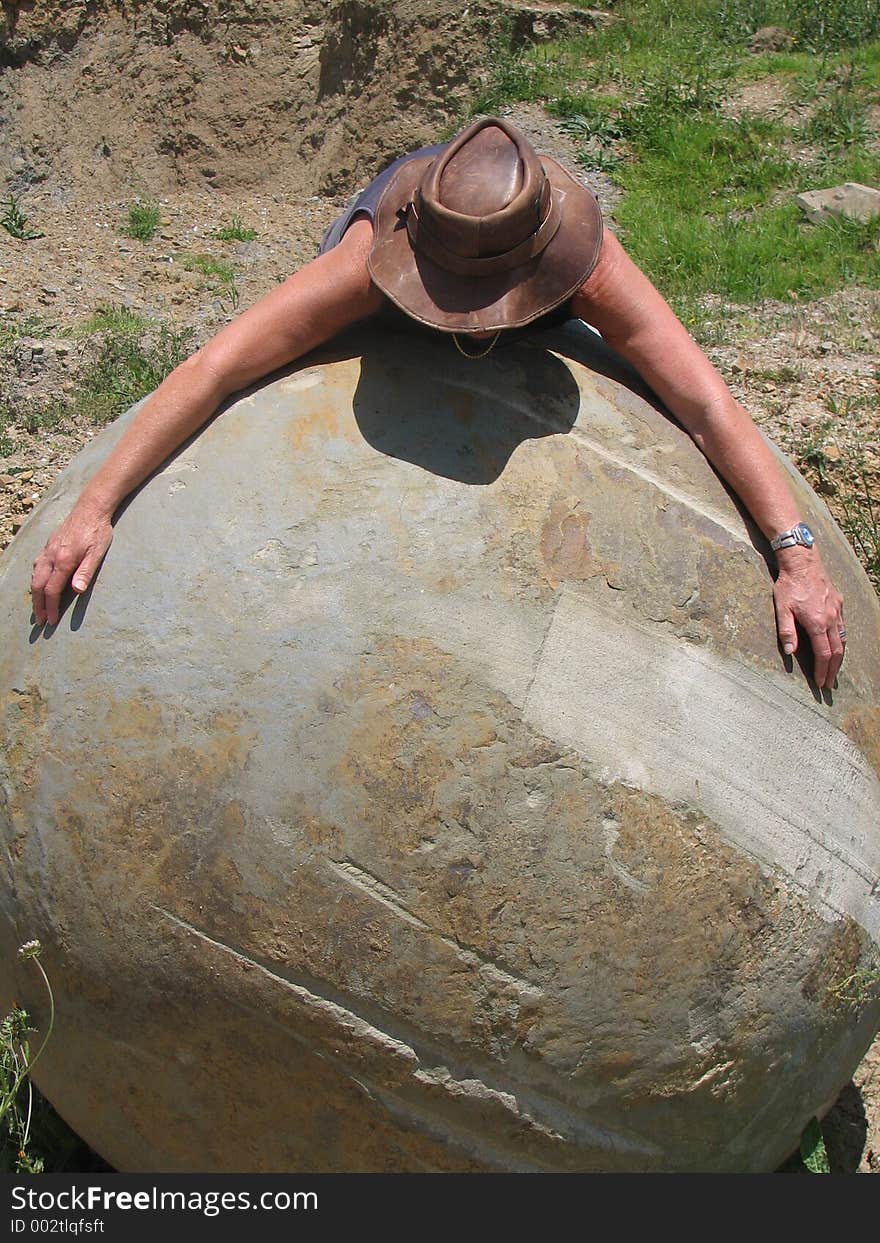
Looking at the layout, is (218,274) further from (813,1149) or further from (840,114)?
(813,1149)

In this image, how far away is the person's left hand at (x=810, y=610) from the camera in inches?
112

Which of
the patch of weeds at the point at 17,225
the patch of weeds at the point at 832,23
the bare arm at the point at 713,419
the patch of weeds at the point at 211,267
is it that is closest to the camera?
the bare arm at the point at 713,419

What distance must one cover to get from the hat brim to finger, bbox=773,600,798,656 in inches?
32.5


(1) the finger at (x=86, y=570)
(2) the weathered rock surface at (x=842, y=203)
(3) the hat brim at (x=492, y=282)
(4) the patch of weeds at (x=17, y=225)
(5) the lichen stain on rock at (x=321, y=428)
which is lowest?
(4) the patch of weeds at (x=17, y=225)

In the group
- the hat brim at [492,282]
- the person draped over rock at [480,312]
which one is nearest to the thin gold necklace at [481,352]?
the person draped over rock at [480,312]

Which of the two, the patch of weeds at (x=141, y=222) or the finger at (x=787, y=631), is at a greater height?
the finger at (x=787, y=631)

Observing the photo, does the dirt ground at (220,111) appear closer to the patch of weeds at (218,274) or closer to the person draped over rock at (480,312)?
the patch of weeds at (218,274)

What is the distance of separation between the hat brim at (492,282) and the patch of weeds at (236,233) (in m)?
5.53

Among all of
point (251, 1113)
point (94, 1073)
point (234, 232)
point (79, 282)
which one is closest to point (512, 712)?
point (251, 1113)

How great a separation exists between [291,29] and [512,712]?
726 centimetres

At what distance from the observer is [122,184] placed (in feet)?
27.6

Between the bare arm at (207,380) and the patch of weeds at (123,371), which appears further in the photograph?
the patch of weeds at (123,371)

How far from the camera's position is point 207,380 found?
113 inches

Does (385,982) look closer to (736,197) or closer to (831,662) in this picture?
(831,662)
